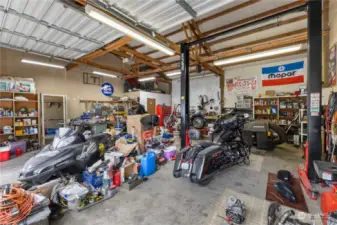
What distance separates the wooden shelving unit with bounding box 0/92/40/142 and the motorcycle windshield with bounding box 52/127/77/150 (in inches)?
152

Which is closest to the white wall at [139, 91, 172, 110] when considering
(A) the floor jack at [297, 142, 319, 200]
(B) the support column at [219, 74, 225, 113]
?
(B) the support column at [219, 74, 225, 113]

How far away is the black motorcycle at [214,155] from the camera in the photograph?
2523mm

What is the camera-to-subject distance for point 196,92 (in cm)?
992

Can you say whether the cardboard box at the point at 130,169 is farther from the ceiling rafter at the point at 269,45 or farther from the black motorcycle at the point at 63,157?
the ceiling rafter at the point at 269,45

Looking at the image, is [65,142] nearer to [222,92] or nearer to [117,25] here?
[117,25]

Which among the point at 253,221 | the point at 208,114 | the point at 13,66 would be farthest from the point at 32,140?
the point at 208,114

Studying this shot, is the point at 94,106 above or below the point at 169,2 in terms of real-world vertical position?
below

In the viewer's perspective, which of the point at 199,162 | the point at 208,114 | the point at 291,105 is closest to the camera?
the point at 199,162

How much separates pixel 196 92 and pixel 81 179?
27.7 feet

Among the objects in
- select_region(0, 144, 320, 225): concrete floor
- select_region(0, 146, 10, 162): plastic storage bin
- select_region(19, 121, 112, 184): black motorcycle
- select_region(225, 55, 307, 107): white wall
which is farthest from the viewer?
select_region(225, 55, 307, 107): white wall

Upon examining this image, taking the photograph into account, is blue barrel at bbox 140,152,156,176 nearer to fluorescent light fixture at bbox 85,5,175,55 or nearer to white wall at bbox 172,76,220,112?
fluorescent light fixture at bbox 85,5,175,55

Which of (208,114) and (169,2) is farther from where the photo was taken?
(208,114)

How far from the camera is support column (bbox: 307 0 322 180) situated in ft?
8.80

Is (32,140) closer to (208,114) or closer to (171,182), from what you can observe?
(171,182)
